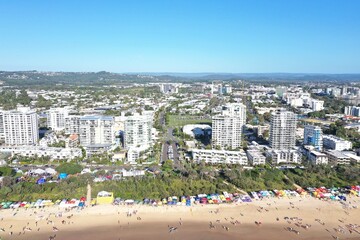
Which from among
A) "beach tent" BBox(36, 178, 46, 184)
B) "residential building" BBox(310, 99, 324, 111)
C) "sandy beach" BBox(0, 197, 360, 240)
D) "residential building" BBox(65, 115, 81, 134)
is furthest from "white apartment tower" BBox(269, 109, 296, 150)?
"residential building" BBox(310, 99, 324, 111)

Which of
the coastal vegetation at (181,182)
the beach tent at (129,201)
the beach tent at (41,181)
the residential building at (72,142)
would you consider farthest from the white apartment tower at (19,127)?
the beach tent at (129,201)

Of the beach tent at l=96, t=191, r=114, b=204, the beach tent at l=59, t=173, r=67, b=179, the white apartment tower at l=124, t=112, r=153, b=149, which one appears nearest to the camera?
the beach tent at l=96, t=191, r=114, b=204

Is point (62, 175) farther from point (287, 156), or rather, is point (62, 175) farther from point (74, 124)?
point (287, 156)

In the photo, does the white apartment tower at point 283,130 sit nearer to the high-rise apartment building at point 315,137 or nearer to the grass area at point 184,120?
the high-rise apartment building at point 315,137

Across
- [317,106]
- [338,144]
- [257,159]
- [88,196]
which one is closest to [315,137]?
[338,144]

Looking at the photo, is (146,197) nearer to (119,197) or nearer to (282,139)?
Answer: (119,197)

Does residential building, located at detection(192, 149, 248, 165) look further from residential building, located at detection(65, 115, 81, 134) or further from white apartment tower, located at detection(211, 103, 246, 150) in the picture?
residential building, located at detection(65, 115, 81, 134)

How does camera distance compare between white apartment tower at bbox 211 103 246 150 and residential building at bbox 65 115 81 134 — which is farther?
residential building at bbox 65 115 81 134
